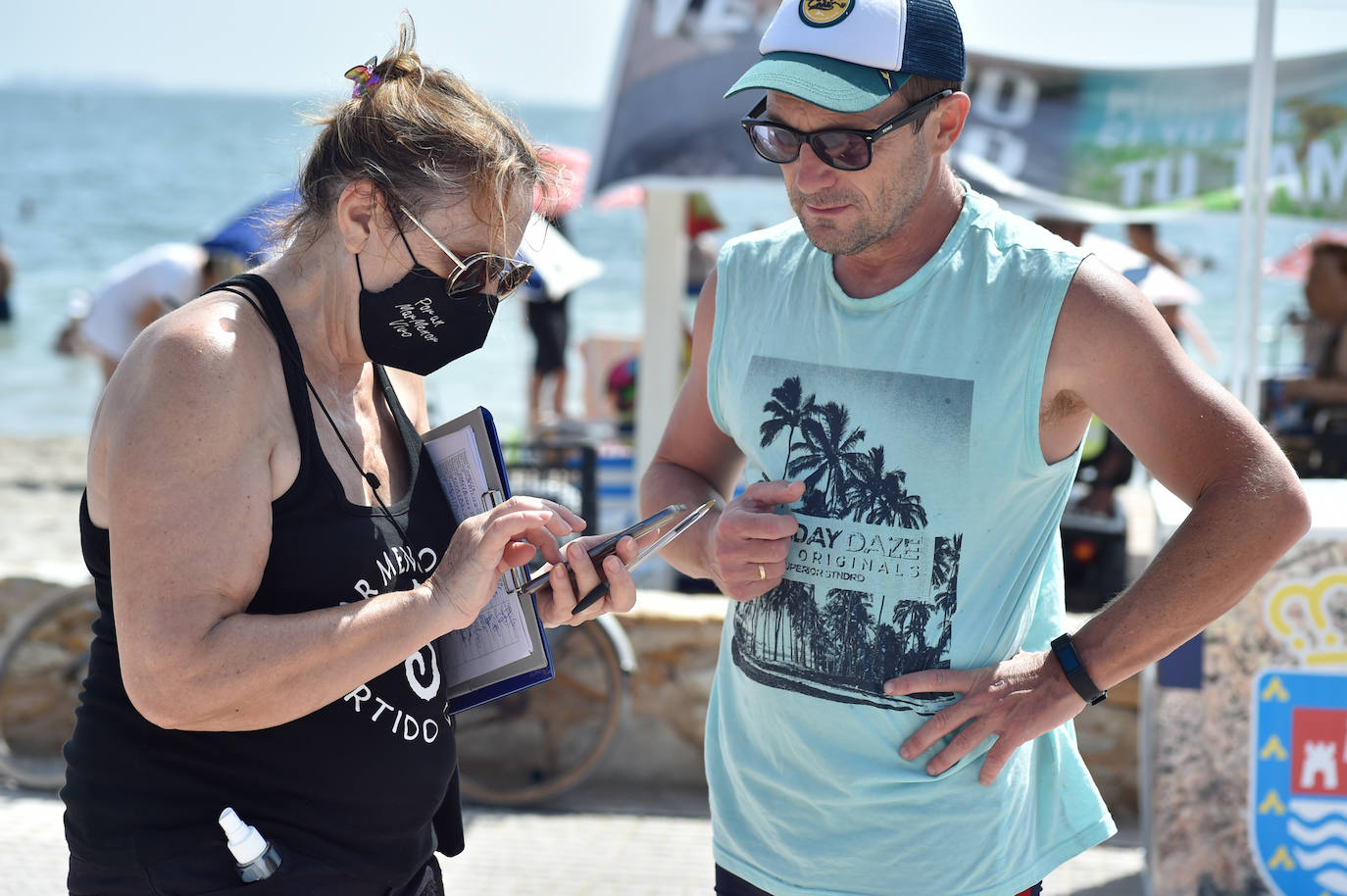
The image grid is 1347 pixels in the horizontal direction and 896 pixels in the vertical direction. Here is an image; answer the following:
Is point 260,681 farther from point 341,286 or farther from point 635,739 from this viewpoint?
point 635,739

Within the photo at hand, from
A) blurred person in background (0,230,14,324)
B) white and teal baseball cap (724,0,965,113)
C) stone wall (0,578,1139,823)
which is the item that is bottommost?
blurred person in background (0,230,14,324)

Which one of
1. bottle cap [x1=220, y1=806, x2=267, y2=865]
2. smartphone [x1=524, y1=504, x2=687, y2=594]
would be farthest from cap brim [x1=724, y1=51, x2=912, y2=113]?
bottle cap [x1=220, y1=806, x2=267, y2=865]

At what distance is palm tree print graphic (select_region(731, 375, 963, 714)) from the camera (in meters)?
1.88

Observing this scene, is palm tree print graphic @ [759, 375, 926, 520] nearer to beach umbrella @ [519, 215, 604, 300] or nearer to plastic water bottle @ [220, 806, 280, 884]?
plastic water bottle @ [220, 806, 280, 884]

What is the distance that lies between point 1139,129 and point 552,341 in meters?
6.32

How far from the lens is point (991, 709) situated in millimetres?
1849

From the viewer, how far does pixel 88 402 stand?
56.4ft

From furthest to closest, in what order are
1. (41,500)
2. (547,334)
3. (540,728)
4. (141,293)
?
1. (547,334)
2. (41,500)
3. (141,293)
4. (540,728)

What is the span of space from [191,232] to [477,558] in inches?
1549

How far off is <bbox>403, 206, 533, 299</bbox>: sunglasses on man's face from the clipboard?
0.19 metres

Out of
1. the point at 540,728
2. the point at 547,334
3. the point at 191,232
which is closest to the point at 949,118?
the point at 540,728

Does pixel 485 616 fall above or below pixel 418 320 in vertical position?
below

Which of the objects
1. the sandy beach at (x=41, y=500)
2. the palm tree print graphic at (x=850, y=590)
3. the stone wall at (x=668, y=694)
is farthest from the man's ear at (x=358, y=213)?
the sandy beach at (x=41, y=500)

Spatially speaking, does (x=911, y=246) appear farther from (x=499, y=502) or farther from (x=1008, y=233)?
(x=499, y=502)
